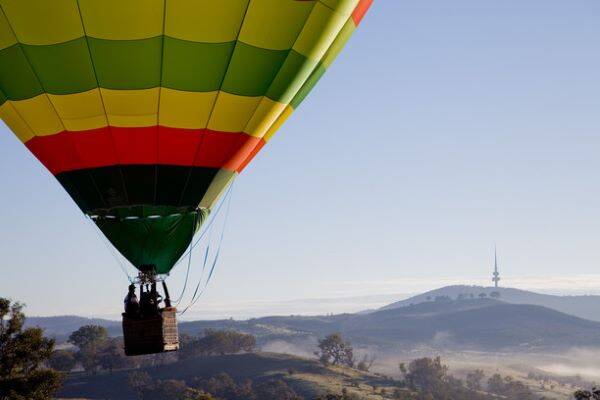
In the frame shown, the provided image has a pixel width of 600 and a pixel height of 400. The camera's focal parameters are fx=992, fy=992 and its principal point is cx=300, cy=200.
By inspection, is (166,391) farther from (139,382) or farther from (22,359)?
(22,359)

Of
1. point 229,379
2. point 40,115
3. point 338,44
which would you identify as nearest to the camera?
point 40,115

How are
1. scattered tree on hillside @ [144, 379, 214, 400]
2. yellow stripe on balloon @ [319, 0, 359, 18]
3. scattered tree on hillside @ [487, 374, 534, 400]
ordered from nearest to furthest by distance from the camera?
yellow stripe on balloon @ [319, 0, 359, 18]
scattered tree on hillside @ [144, 379, 214, 400]
scattered tree on hillside @ [487, 374, 534, 400]

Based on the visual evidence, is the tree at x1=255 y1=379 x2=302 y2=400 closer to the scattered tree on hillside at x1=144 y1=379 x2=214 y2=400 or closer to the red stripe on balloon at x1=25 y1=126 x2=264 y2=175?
the scattered tree on hillside at x1=144 y1=379 x2=214 y2=400

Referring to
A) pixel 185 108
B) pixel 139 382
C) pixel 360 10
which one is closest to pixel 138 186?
pixel 185 108

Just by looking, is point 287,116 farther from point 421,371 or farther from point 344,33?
point 421,371

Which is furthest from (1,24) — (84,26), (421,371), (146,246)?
(421,371)

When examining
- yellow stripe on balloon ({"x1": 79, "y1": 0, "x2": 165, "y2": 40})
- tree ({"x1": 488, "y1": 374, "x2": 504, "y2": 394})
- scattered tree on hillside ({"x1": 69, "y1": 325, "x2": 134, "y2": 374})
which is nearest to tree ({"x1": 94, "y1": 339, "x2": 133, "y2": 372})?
scattered tree on hillside ({"x1": 69, "y1": 325, "x2": 134, "y2": 374})
